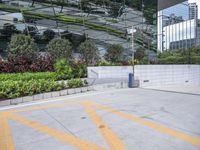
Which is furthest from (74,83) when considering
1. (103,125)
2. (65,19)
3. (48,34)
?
(65,19)

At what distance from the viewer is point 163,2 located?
2594 centimetres

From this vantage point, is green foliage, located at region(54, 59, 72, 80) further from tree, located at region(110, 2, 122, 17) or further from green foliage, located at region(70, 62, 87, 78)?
tree, located at region(110, 2, 122, 17)

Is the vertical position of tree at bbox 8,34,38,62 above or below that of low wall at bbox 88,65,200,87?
above

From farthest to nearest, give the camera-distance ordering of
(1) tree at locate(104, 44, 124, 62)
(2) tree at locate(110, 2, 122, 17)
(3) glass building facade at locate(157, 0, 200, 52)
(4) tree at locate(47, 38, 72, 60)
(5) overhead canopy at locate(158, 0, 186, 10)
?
(3) glass building facade at locate(157, 0, 200, 52), (5) overhead canopy at locate(158, 0, 186, 10), (2) tree at locate(110, 2, 122, 17), (1) tree at locate(104, 44, 124, 62), (4) tree at locate(47, 38, 72, 60)

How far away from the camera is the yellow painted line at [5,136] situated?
14.0 ft

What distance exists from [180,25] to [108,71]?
16.9m

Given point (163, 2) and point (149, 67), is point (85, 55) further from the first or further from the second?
point (163, 2)

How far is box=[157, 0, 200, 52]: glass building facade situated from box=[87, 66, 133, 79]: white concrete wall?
41.9 feet

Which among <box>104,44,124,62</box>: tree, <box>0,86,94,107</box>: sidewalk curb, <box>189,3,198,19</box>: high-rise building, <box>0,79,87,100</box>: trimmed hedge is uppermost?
<box>189,3,198,19</box>: high-rise building

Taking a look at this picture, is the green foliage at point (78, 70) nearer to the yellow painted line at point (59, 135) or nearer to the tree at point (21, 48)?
the tree at point (21, 48)

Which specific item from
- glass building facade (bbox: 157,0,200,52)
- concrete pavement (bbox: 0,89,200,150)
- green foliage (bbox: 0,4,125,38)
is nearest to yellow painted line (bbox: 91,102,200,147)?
concrete pavement (bbox: 0,89,200,150)

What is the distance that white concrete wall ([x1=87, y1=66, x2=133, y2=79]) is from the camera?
1365 centimetres

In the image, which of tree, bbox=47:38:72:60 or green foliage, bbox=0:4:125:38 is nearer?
tree, bbox=47:38:72:60

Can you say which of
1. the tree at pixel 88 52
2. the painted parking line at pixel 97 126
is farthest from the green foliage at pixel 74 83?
the tree at pixel 88 52
